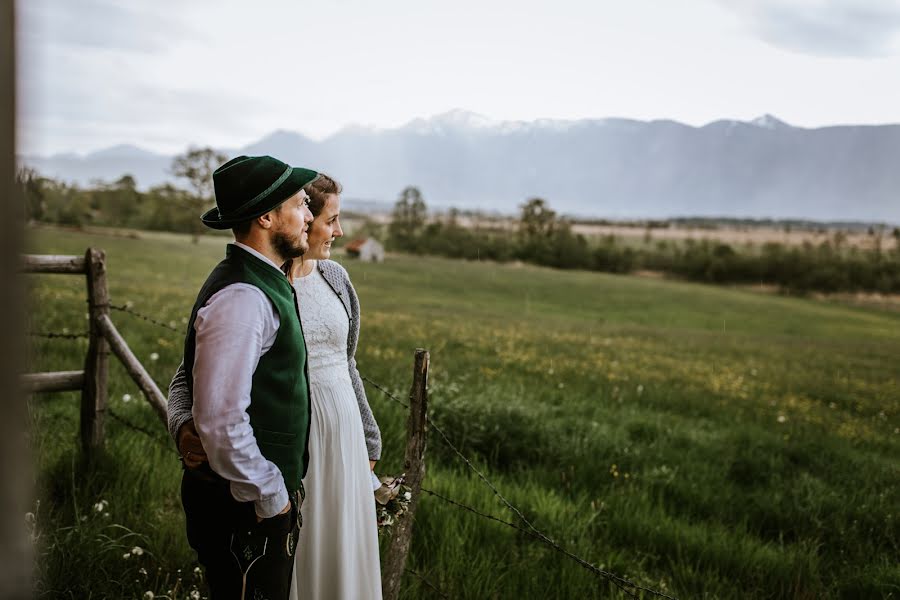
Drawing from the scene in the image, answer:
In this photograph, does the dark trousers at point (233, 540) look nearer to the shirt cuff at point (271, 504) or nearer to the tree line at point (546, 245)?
the shirt cuff at point (271, 504)

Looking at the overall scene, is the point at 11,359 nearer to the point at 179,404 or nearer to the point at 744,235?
the point at 179,404

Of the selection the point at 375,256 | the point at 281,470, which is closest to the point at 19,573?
the point at 281,470

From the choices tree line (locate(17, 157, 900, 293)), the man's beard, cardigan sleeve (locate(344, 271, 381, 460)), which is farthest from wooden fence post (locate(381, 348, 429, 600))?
tree line (locate(17, 157, 900, 293))

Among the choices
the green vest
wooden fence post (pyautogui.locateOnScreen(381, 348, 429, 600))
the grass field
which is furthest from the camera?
the grass field

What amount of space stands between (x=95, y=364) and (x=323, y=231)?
2.47 m

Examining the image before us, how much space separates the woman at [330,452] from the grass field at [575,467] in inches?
34.3

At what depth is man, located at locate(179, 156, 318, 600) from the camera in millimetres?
1774

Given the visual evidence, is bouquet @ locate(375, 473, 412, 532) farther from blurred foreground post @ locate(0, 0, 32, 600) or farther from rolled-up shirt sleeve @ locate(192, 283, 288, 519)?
blurred foreground post @ locate(0, 0, 32, 600)

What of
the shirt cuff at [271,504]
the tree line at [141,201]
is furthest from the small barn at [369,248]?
the shirt cuff at [271,504]

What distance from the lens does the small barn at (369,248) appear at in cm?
1988

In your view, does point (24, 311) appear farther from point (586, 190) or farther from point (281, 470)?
point (586, 190)

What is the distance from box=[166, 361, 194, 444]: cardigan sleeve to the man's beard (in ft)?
1.53

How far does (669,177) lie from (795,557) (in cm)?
5926

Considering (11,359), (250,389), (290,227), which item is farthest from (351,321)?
(11,359)
